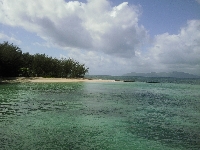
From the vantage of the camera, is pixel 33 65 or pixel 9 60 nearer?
pixel 9 60

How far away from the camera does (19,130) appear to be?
1711 cm

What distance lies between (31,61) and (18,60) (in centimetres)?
1399

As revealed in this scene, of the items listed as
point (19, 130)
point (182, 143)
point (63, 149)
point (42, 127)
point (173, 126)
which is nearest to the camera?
point (63, 149)

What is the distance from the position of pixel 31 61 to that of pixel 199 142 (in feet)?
330

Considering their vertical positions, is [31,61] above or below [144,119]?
above

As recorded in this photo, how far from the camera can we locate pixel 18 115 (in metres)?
23.0

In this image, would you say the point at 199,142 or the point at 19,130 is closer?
the point at 199,142

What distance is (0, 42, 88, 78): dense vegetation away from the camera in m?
87.2

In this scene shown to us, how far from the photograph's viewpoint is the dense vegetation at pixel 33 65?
87250mm

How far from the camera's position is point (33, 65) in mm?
105750

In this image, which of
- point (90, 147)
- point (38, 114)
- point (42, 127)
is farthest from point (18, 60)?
point (90, 147)

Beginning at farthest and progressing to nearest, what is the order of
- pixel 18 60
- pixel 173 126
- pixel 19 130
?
pixel 18 60 < pixel 173 126 < pixel 19 130

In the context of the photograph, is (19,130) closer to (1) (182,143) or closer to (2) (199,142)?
(1) (182,143)

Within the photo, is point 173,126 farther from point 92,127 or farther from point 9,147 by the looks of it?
point 9,147
